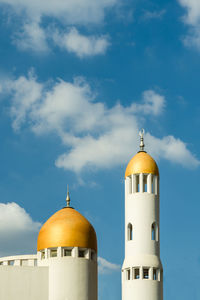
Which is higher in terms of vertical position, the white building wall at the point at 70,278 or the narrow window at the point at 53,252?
the narrow window at the point at 53,252

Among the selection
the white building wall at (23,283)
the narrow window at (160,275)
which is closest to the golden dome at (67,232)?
the white building wall at (23,283)

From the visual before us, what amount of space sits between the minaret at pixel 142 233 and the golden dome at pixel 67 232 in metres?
2.35

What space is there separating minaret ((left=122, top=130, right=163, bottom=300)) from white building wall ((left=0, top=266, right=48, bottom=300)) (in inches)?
187

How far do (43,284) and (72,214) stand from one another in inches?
183

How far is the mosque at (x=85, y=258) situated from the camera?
37.0m

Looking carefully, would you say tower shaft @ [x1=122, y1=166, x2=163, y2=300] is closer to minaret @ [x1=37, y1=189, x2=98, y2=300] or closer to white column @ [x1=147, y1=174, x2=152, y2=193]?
white column @ [x1=147, y1=174, x2=152, y2=193]

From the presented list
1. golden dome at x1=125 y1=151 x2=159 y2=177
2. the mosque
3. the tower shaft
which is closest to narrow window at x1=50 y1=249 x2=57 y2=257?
the mosque

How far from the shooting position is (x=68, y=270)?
37.4m

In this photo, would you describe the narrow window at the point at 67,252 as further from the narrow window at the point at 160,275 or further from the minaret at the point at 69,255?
the narrow window at the point at 160,275

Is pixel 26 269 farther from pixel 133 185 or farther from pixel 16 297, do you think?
pixel 133 185

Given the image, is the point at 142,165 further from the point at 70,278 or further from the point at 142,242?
the point at 70,278

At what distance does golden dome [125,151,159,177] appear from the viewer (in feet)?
129

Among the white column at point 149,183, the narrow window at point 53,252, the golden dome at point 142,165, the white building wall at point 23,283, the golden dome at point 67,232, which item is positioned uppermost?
the golden dome at point 142,165

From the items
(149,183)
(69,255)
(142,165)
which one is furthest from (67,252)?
(142,165)
